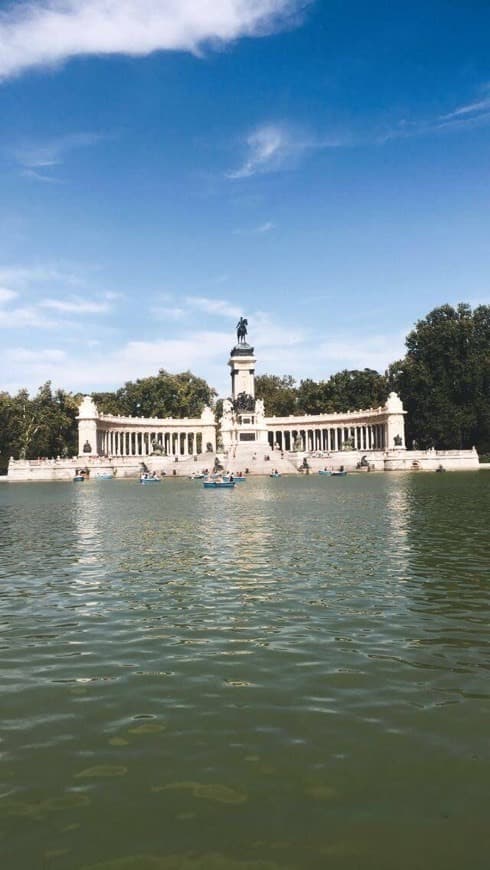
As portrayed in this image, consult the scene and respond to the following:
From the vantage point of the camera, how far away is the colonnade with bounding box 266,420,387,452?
115406 mm

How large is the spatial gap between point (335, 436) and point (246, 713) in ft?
371

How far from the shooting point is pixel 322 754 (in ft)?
25.7

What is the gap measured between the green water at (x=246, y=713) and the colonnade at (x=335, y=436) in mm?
94073

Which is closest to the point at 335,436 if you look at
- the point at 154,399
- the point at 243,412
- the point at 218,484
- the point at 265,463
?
the point at 243,412

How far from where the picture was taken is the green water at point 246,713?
6277 millimetres

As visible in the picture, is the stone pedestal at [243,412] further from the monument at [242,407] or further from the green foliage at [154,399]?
the green foliage at [154,399]

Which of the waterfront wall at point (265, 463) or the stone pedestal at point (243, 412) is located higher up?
the stone pedestal at point (243, 412)

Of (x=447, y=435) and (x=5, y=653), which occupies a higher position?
(x=447, y=435)

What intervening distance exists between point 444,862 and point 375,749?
82.9 inches

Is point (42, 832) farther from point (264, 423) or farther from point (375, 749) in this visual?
point (264, 423)

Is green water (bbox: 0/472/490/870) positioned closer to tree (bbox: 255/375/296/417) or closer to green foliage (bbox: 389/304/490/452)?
green foliage (bbox: 389/304/490/452)

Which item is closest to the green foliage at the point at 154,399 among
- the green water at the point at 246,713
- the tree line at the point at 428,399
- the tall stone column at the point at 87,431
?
the tree line at the point at 428,399

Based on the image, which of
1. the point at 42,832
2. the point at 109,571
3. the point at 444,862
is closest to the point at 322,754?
the point at 444,862

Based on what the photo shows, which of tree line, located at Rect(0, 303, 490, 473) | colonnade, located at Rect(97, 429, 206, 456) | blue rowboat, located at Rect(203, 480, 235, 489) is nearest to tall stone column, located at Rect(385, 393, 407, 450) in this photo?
tree line, located at Rect(0, 303, 490, 473)
